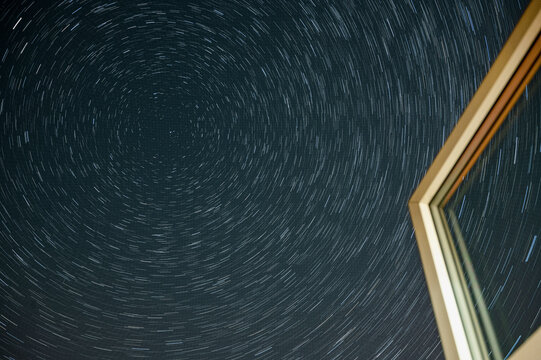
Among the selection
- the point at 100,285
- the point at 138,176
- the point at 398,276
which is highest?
the point at 138,176

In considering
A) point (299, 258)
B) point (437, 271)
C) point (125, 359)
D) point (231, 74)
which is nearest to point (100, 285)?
point (125, 359)

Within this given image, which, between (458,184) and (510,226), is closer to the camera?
(510,226)

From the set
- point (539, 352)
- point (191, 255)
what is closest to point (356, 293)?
point (191, 255)

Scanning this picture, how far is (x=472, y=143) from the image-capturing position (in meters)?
1.04

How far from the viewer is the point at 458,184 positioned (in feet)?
3.61

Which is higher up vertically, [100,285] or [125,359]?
[100,285]

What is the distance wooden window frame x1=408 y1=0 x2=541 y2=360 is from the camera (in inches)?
34.2

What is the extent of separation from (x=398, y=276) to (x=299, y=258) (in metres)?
0.87

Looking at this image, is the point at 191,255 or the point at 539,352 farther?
the point at 191,255

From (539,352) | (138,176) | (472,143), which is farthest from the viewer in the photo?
(138,176)

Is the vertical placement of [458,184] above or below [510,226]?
above

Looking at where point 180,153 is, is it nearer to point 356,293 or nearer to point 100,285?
point 100,285

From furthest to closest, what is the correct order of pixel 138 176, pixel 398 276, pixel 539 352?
pixel 138 176, pixel 398 276, pixel 539 352

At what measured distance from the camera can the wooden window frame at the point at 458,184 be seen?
2.85 feet
